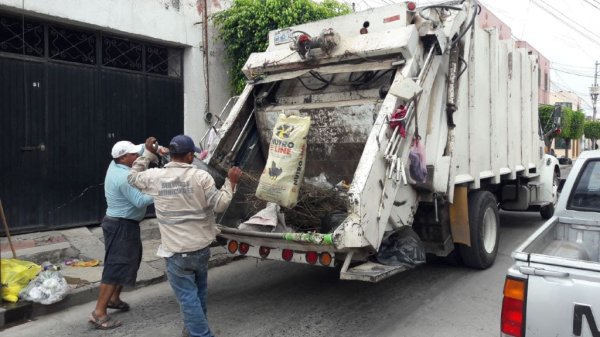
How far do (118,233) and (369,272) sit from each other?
215 cm

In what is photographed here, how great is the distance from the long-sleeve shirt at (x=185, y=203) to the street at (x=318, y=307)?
1056 millimetres

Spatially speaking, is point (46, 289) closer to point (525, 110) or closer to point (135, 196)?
point (135, 196)

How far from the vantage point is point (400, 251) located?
421cm

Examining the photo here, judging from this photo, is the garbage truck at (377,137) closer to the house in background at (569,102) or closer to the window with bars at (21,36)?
the window with bars at (21,36)

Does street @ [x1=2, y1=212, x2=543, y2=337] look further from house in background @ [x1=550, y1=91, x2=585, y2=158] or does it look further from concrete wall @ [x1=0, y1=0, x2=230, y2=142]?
house in background @ [x1=550, y1=91, x2=585, y2=158]

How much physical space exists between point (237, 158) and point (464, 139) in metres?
2.42

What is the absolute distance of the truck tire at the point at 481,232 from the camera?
5.55 metres

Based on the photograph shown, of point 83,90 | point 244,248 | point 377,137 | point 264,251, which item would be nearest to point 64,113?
point 83,90

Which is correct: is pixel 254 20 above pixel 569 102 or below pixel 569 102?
below

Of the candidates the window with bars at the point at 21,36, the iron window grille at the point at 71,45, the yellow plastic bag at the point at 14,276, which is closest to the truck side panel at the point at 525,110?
the iron window grille at the point at 71,45

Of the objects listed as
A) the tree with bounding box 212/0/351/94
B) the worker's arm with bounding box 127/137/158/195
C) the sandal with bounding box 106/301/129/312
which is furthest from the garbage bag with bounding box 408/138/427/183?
the tree with bounding box 212/0/351/94

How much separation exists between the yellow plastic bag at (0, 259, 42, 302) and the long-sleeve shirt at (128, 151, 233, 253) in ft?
6.72

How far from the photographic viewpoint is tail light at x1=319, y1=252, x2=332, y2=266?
3.98 m

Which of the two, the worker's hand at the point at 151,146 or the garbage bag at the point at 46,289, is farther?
the garbage bag at the point at 46,289
